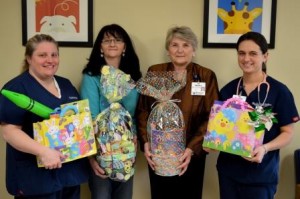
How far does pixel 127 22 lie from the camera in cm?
244

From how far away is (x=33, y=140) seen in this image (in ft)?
5.34

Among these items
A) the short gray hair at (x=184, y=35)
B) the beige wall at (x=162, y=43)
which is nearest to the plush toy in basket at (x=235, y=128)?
the short gray hair at (x=184, y=35)

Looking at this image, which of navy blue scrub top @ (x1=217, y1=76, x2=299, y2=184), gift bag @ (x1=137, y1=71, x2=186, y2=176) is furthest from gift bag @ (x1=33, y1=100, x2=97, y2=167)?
navy blue scrub top @ (x1=217, y1=76, x2=299, y2=184)

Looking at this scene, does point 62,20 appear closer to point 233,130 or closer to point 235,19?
point 235,19

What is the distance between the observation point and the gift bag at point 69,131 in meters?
1.64

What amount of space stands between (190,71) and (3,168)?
1.68 meters

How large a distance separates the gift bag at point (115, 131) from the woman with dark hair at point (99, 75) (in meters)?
0.13

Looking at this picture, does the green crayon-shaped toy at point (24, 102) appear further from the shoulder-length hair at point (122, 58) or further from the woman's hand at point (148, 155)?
the woman's hand at point (148, 155)

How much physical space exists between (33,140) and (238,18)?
1.62 m

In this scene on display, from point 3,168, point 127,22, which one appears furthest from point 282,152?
point 3,168

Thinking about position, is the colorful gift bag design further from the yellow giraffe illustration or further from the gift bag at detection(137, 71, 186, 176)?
the yellow giraffe illustration

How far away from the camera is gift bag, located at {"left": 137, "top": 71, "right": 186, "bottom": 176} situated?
1.89 meters

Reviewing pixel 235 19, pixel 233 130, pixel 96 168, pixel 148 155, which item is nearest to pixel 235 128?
pixel 233 130

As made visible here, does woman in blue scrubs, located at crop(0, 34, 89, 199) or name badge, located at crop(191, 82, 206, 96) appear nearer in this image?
woman in blue scrubs, located at crop(0, 34, 89, 199)
